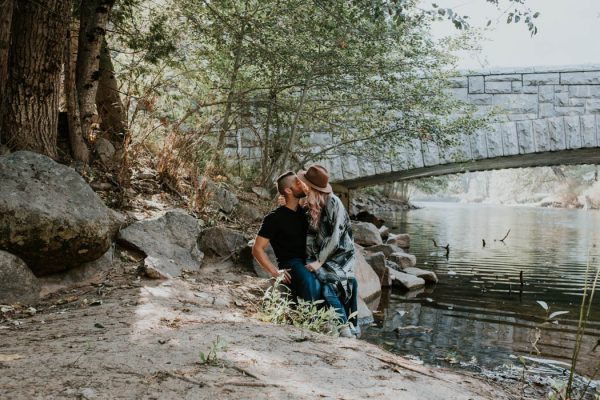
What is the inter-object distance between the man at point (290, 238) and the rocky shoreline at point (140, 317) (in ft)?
1.27

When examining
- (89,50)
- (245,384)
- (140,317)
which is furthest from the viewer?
(89,50)

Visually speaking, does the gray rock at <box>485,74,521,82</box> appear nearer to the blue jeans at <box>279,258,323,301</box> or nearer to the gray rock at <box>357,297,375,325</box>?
the gray rock at <box>357,297,375,325</box>

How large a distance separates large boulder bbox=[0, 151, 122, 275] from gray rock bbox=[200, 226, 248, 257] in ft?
4.41

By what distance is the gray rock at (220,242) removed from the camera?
5.36 metres

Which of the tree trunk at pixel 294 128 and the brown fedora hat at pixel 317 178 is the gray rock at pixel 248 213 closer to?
the tree trunk at pixel 294 128

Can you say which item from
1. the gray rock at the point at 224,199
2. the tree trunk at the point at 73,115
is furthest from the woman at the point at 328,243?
the gray rock at the point at 224,199

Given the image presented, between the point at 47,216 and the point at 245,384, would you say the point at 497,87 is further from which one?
the point at 245,384

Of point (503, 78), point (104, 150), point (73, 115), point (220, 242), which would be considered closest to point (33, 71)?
point (73, 115)

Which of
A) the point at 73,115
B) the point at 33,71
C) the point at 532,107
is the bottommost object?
the point at 73,115

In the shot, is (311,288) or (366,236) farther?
(366,236)

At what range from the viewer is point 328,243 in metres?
3.94

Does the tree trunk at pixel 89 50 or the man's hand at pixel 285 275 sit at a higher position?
the tree trunk at pixel 89 50

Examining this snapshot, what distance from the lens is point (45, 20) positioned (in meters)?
4.36

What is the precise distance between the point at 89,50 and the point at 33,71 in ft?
3.02
